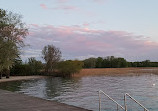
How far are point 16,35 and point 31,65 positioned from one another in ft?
121

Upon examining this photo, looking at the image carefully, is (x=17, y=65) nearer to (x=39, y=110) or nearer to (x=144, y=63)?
(x=39, y=110)

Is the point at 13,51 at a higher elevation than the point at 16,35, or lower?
lower

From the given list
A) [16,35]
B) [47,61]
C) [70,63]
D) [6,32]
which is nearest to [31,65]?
[47,61]

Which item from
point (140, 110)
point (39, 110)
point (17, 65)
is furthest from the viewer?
point (17, 65)

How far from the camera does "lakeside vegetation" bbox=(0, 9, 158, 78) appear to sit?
137 ft

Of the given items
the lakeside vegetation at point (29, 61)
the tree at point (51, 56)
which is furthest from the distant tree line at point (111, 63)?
the tree at point (51, 56)

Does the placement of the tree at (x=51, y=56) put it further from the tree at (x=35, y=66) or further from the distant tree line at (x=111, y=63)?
the distant tree line at (x=111, y=63)

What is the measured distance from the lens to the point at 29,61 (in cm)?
9081

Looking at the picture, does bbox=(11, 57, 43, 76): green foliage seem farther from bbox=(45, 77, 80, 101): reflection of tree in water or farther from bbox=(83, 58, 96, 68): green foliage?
bbox=(83, 58, 96, 68): green foliage

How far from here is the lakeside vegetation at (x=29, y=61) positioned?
137ft

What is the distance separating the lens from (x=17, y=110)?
11.7m

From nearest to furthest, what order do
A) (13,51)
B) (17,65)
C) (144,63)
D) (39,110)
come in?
(39,110)
(13,51)
(17,65)
(144,63)

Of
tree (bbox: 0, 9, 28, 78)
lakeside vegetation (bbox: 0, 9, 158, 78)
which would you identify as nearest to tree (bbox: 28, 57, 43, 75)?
lakeside vegetation (bbox: 0, 9, 158, 78)

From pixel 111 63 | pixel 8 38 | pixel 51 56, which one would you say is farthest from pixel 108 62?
pixel 8 38
